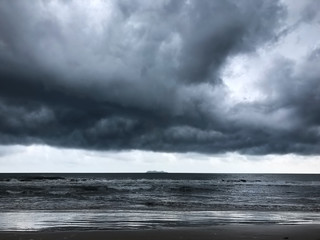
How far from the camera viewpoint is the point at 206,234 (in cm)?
1667

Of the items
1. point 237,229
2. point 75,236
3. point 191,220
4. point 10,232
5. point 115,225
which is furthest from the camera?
point 191,220

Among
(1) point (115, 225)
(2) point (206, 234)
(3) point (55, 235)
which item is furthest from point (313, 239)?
(3) point (55, 235)

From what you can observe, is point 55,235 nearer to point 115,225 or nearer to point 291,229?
point 115,225

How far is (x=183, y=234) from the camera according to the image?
16609mm

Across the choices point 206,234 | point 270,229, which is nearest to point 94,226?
point 206,234

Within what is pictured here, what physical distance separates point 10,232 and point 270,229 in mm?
13199

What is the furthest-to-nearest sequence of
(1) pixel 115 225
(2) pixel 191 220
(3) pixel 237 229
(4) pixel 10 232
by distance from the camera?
(2) pixel 191 220
(1) pixel 115 225
(3) pixel 237 229
(4) pixel 10 232

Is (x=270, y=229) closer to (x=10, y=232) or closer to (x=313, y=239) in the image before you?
(x=313, y=239)

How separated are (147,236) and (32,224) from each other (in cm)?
790

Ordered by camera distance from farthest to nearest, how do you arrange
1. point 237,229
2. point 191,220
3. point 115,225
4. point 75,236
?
point 191,220, point 115,225, point 237,229, point 75,236

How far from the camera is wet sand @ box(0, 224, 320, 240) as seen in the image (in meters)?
15.6

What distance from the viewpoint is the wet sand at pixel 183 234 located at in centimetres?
1563

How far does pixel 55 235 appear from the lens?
16.0 meters

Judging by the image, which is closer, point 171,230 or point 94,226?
point 171,230
